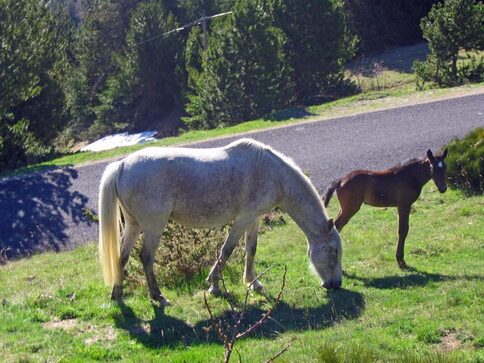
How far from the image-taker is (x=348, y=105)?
2398cm

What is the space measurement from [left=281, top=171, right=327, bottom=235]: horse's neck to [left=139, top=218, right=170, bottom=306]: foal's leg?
1.62 m

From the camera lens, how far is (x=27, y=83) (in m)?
22.2

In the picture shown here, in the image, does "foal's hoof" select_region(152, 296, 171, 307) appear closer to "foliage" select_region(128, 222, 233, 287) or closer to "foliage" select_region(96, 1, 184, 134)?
"foliage" select_region(128, 222, 233, 287)

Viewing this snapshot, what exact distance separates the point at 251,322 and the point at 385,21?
3629cm

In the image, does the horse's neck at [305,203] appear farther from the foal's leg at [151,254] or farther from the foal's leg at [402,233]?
the foal's leg at [151,254]

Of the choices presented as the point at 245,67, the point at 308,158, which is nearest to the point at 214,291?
the point at 308,158

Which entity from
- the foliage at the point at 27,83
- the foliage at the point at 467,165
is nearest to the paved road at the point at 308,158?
the foliage at the point at 467,165

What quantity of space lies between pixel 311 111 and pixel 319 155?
19.2 ft

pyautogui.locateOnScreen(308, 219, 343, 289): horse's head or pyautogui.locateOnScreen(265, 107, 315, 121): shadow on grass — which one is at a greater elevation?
pyautogui.locateOnScreen(265, 107, 315, 121): shadow on grass

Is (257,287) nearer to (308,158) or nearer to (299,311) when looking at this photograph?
(299,311)

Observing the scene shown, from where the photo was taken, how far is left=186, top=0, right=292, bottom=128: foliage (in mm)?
28062

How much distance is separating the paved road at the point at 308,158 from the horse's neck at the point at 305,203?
5682 mm

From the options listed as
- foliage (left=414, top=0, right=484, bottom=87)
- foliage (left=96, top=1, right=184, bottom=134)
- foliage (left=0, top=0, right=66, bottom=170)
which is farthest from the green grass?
foliage (left=96, top=1, right=184, bottom=134)

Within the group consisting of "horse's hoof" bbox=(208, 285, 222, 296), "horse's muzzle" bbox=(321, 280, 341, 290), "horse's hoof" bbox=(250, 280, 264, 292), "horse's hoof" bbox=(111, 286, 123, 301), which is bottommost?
"horse's muzzle" bbox=(321, 280, 341, 290)
